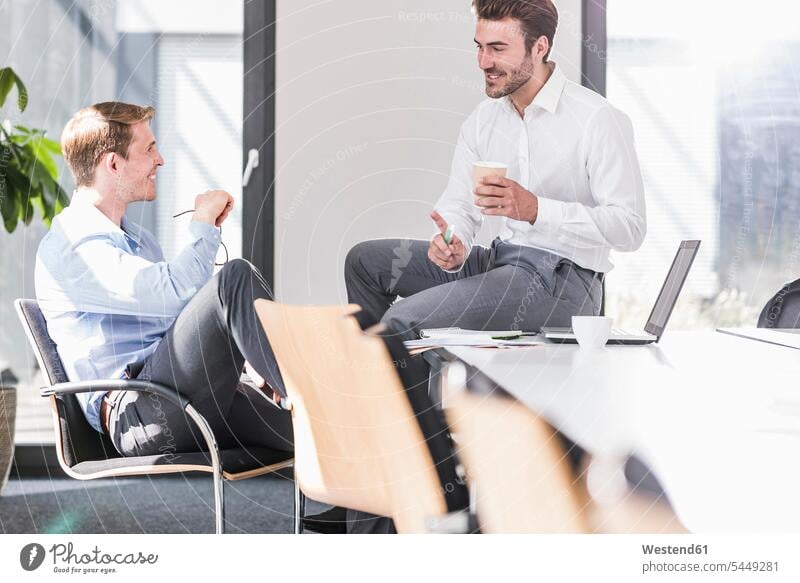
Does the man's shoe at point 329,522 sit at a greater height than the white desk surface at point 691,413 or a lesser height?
lesser

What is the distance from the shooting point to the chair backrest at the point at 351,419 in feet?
2.87

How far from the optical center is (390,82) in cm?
196

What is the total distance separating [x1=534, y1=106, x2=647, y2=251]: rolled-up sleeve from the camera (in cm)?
155

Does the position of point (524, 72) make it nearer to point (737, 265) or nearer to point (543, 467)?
point (737, 265)

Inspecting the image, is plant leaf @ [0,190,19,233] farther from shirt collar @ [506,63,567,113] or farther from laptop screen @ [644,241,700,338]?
laptop screen @ [644,241,700,338]

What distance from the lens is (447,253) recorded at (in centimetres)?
152

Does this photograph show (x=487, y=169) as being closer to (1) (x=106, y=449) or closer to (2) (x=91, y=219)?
(2) (x=91, y=219)

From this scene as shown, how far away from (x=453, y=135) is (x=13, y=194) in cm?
106

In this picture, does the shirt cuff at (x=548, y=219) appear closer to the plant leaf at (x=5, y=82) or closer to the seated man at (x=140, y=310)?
the seated man at (x=140, y=310)

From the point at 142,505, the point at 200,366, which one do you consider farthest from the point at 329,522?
the point at 142,505

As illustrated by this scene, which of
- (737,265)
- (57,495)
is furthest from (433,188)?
(57,495)

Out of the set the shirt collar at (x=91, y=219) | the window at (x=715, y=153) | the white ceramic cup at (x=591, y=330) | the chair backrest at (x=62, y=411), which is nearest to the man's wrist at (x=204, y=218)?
the shirt collar at (x=91, y=219)

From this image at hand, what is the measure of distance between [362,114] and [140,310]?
0.83 metres
